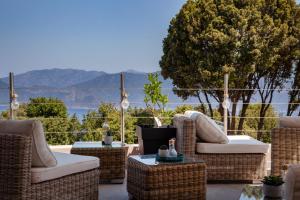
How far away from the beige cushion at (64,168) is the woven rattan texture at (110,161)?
770 mm

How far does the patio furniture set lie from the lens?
118 inches

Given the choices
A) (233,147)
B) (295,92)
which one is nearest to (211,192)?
(233,147)

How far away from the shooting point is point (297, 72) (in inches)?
583

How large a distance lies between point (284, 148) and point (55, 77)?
18636mm

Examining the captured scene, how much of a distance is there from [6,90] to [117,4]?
1527cm

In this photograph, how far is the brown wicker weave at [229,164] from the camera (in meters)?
4.43

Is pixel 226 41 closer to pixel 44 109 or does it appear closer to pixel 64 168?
pixel 44 109

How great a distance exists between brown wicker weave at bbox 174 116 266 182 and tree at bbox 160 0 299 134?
8.99m

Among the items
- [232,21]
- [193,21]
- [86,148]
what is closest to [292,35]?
[232,21]

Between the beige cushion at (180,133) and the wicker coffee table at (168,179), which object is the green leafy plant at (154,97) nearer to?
the beige cushion at (180,133)

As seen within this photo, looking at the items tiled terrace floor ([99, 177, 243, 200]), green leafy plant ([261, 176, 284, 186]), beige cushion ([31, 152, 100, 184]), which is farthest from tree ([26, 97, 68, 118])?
green leafy plant ([261, 176, 284, 186])

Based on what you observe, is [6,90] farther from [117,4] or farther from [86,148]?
[117,4]

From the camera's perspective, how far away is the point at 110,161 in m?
4.51

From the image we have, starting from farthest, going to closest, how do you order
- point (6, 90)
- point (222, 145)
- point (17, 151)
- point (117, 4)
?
1. point (117, 4)
2. point (6, 90)
3. point (222, 145)
4. point (17, 151)
